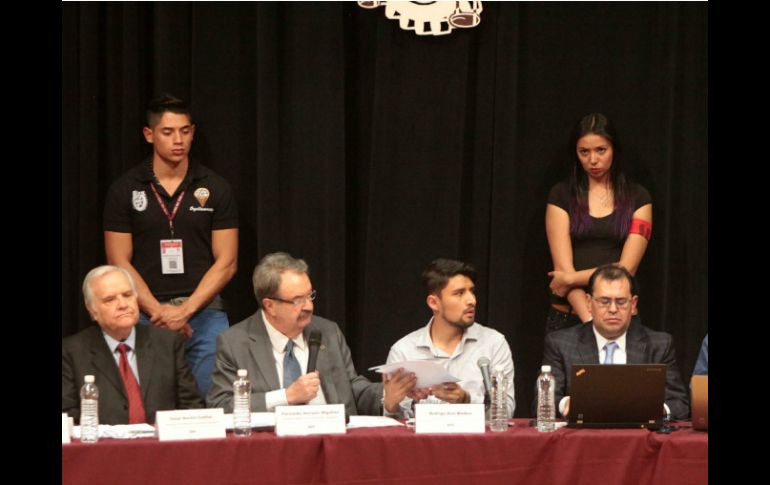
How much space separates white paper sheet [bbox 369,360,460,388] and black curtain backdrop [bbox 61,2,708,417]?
4.84 feet

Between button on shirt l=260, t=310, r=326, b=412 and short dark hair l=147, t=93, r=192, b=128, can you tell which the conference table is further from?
short dark hair l=147, t=93, r=192, b=128

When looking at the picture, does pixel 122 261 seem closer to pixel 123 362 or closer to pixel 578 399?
pixel 123 362

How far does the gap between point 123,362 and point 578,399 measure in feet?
5.23

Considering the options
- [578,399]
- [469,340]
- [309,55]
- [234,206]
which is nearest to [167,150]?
[234,206]

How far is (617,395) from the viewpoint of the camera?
A: 3289 mm

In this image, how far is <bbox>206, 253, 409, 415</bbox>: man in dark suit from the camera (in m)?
3.77

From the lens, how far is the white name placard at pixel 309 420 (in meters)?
3.22

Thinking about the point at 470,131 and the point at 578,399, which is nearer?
the point at 578,399

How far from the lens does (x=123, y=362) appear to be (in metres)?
3.76

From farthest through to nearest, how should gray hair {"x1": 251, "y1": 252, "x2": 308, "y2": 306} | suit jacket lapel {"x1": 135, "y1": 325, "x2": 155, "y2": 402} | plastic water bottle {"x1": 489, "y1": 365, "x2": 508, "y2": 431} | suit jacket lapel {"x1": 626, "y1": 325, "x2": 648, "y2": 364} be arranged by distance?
suit jacket lapel {"x1": 626, "y1": 325, "x2": 648, "y2": 364} < gray hair {"x1": 251, "y1": 252, "x2": 308, "y2": 306} < suit jacket lapel {"x1": 135, "y1": 325, "x2": 155, "y2": 402} < plastic water bottle {"x1": 489, "y1": 365, "x2": 508, "y2": 431}

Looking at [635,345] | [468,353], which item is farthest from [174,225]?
[635,345]

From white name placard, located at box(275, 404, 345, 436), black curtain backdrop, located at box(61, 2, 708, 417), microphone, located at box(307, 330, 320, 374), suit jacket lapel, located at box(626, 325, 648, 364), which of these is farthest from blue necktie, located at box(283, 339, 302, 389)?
suit jacket lapel, located at box(626, 325, 648, 364)

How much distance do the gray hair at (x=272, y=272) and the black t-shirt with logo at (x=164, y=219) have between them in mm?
835

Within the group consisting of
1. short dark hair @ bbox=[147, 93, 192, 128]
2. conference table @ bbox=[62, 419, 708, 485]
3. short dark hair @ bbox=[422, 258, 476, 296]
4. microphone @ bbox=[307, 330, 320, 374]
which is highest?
short dark hair @ bbox=[147, 93, 192, 128]
